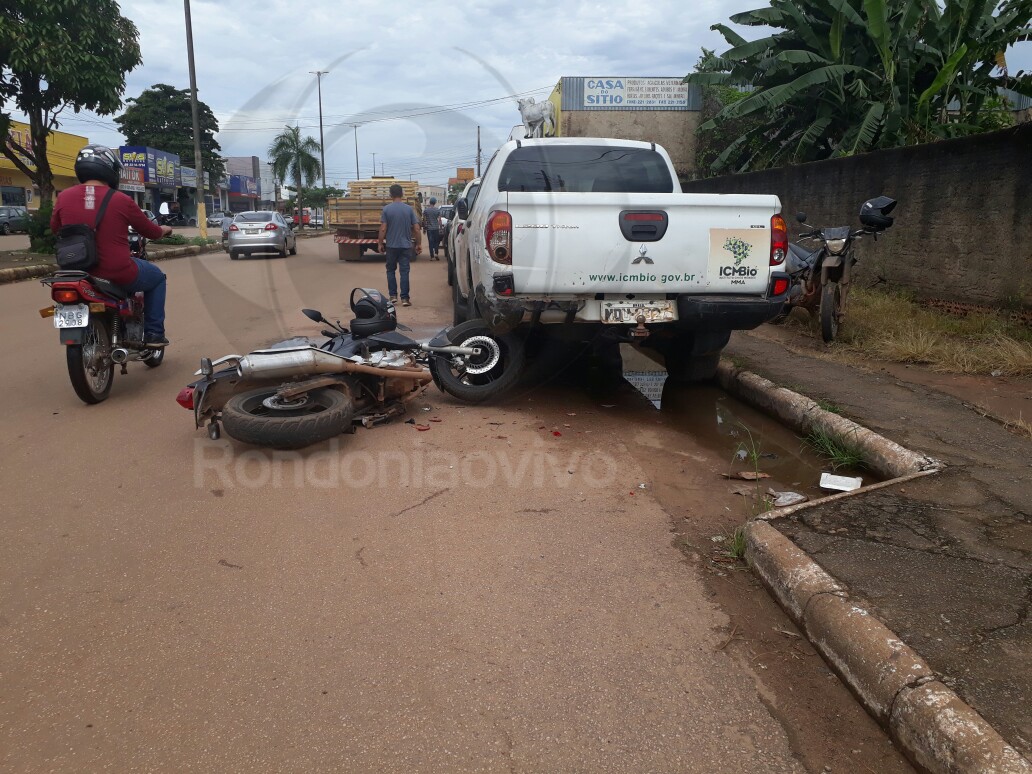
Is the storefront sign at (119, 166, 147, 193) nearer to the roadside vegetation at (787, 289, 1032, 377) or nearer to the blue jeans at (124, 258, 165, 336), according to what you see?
the blue jeans at (124, 258, 165, 336)

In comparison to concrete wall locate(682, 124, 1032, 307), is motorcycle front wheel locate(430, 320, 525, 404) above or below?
below

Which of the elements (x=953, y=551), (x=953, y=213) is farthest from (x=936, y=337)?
(x=953, y=551)

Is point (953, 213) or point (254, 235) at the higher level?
point (953, 213)

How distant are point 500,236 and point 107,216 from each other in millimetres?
3146

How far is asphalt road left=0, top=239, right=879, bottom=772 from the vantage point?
2.36m

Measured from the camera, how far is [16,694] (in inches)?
101

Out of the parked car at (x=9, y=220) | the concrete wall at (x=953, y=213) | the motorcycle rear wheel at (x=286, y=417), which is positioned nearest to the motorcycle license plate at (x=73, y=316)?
the motorcycle rear wheel at (x=286, y=417)

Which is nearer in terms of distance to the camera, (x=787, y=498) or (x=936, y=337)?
(x=787, y=498)

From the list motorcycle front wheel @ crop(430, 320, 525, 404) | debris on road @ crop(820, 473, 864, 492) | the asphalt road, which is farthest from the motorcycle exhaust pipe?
debris on road @ crop(820, 473, 864, 492)

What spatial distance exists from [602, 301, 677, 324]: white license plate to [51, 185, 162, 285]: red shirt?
379cm

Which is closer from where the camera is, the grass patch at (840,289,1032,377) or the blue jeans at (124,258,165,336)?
the blue jeans at (124,258,165,336)

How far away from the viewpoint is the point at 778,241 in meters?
5.43

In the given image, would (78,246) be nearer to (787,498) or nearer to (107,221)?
(107,221)

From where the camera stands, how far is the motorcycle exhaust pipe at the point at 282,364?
488 cm
